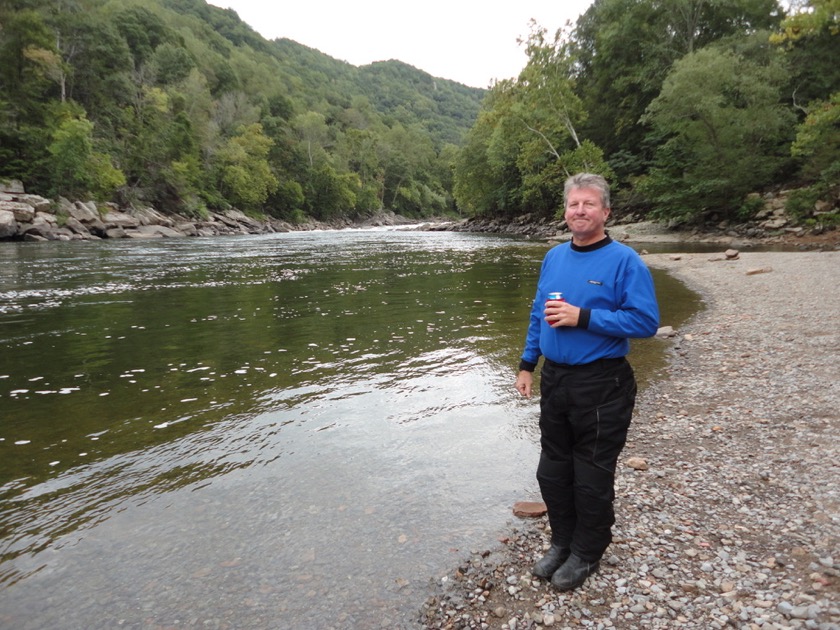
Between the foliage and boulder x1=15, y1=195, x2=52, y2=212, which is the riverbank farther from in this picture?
boulder x1=15, y1=195, x2=52, y2=212

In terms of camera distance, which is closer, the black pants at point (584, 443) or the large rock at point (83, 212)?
the black pants at point (584, 443)

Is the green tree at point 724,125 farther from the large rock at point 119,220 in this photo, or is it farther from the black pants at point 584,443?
the large rock at point 119,220

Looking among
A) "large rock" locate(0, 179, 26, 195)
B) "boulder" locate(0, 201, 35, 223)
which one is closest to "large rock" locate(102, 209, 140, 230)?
"large rock" locate(0, 179, 26, 195)

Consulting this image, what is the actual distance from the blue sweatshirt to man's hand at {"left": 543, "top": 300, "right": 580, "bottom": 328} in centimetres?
4

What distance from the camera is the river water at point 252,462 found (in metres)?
3.12

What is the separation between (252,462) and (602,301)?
3.77 metres

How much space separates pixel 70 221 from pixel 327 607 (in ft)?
157

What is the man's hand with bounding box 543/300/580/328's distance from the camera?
9.12 ft

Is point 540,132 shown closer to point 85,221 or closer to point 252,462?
point 85,221

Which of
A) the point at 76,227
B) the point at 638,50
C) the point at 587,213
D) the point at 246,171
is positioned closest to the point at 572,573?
the point at 587,213

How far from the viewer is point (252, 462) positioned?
16.0 ft

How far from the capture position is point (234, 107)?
303 feet

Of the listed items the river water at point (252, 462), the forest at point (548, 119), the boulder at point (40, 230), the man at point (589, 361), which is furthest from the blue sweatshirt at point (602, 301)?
the boulder at point (40, 230)

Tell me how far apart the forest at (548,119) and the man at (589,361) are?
1508 cm
